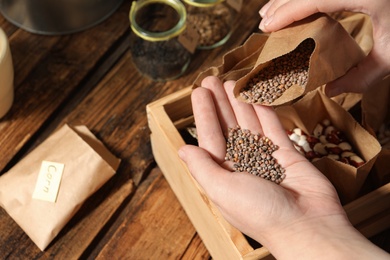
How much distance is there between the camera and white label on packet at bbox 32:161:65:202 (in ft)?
3.31

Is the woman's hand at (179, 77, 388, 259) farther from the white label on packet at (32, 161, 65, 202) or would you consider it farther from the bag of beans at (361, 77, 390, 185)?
the white label on packet at (32, 161, 65, 202)

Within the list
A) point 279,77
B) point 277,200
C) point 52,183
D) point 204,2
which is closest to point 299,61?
point 279,77

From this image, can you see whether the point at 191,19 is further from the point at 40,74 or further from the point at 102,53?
the point at 40,74

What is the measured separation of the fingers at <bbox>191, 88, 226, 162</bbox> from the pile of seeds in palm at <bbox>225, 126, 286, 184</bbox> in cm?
2

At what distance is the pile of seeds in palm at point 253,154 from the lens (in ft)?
2.73

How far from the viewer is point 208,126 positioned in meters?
0.86

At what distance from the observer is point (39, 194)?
101 cm

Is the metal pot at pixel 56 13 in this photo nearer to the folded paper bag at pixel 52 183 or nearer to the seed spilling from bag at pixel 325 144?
the folded paper bag at pixel 52 183

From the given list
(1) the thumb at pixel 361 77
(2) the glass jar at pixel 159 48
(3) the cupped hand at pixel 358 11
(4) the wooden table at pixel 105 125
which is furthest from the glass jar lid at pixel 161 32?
(1) the thumb at pixel 361 77

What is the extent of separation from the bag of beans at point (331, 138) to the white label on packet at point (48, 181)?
17.3 inches

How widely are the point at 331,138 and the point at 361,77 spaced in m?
0.14

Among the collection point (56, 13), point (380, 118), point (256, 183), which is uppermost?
point (56, 13)

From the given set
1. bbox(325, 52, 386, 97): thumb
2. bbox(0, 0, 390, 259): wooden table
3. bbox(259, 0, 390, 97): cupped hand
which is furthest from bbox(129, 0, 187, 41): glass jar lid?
bbox(325, 52, 386, 97): thumb

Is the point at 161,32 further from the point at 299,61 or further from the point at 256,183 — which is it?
the point at 256,183
